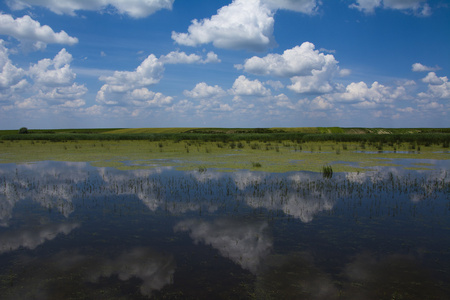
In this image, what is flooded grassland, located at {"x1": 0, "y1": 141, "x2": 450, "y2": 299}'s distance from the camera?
4.85m

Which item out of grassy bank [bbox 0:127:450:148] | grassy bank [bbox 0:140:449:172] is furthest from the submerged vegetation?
grassy bank [bbox 0:127:450:148]

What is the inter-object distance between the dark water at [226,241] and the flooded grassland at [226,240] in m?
0.03

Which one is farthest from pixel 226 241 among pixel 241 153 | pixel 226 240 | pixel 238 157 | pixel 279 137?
pixel 279 137

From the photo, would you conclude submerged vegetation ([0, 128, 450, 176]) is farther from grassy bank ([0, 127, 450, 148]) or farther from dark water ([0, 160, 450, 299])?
dark water ([0, 160, 450, 299])

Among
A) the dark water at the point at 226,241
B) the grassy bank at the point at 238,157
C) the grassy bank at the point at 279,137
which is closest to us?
the dark water at the point at 226,241

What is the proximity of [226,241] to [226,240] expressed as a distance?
0.17ft

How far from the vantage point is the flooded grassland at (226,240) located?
4852mm

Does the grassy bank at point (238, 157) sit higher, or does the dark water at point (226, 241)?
the grassy bank at point (238, 157)

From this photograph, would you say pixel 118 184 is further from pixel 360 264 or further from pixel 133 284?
pixel 360 264

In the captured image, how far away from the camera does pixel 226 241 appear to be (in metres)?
6.66

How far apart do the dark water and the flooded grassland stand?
3 cm

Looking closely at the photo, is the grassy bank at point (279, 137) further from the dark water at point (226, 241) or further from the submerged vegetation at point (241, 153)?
the dark water at point (226, 241)

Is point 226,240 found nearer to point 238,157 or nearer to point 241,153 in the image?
point 238,157

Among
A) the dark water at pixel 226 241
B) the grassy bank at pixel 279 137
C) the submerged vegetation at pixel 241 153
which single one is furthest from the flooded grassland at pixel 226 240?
the grassy bank at pixel 279 137
